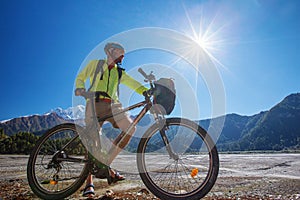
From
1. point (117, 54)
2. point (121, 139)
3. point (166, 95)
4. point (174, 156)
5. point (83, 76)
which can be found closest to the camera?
point (174, 156)

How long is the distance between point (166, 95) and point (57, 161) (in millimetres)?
2280

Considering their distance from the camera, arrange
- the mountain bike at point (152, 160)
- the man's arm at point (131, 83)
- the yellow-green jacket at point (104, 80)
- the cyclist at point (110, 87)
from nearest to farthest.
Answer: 1. the mountain bike at point (152, 160)
2. the cyclist at point (110, 87)
3. the yellow-green jacket at point (104, 80)
4. the man's arm at point (131, 83)

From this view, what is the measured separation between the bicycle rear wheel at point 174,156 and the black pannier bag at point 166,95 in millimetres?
213

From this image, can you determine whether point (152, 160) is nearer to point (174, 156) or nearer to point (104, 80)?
point (174, 156)

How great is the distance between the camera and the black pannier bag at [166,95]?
12.5 feet

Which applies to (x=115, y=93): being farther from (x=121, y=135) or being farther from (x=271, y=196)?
(x=271, y=196)

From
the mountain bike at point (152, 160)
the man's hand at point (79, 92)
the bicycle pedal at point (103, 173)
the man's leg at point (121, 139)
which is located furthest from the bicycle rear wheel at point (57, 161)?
the man's hand at point (79, 92)

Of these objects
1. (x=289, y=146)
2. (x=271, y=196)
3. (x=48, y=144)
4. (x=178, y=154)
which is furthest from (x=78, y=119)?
(x=289, y=146)

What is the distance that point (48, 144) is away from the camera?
439 centimetres

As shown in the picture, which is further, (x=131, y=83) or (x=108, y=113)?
(x=131, y=83)

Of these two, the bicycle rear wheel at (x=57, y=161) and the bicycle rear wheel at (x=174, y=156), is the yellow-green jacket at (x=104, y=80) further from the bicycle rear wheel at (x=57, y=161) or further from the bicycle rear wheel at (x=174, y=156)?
the bicycle rear wheel at (x=174, y=156)

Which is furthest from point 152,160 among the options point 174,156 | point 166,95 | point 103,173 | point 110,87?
point 110,87

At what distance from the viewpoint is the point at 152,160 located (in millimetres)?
3738

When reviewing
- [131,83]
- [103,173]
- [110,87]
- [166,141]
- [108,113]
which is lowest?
[103,173]
